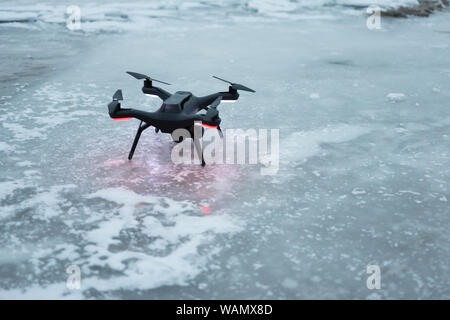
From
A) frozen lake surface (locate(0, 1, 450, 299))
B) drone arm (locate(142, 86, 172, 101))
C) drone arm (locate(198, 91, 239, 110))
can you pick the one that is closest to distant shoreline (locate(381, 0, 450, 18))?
frozen lake surface (locate(0, 1, 450, 299))

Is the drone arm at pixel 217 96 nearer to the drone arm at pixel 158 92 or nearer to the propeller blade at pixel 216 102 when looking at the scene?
the propeller blade at pixel 216 102

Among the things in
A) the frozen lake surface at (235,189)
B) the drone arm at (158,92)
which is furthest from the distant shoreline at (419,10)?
the drone arm at (158,92)

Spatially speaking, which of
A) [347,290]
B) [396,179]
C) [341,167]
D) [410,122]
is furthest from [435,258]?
[410,122]

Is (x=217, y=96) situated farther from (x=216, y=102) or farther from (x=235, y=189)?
(x=235, y=189)

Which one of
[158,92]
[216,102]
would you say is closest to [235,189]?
[216,102]

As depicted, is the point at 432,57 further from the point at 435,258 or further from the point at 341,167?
the point at 435,258

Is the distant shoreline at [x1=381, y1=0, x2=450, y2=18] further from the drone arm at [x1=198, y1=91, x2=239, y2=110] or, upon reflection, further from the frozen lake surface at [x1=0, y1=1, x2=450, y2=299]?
the drone arm at [x1=198, y1=91, x2=239, y2=110]
